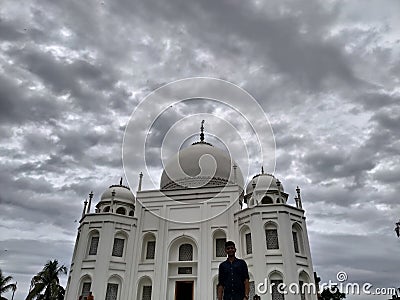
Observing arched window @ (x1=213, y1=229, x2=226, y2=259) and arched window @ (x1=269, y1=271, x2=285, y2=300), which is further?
arched window @ (x1=213, y1=229, x2=226, y2=259)

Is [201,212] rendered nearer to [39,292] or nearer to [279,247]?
[279,247]

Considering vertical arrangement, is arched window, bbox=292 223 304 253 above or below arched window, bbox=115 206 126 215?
below

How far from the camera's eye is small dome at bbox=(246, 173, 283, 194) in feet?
88.4

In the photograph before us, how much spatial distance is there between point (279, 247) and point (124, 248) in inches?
449

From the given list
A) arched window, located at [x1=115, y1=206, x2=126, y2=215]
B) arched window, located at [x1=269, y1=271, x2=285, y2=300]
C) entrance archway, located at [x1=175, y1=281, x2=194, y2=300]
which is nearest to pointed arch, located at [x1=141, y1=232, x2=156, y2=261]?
entrance archway, located at [x1=175, y1=281, x2=194, y2=300]

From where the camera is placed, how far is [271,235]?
23.1 meters

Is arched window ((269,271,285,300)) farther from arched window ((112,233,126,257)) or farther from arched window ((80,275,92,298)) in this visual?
arched window ((80,275,92,298))

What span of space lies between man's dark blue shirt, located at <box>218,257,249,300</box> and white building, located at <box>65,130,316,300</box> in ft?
52.8

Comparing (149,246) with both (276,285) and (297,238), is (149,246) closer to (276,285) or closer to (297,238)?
(276,285)

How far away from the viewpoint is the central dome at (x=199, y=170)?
28625 mm

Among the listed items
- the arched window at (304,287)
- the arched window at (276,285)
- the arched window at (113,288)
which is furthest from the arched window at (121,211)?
the arched window at (304,287)

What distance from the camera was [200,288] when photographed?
22797 mm

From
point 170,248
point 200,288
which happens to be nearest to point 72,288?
point 170,248

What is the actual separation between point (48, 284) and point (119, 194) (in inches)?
467
